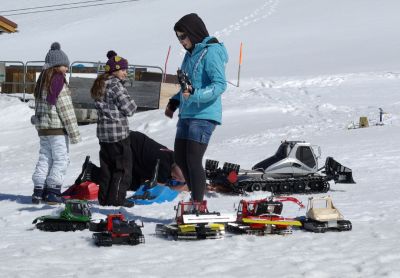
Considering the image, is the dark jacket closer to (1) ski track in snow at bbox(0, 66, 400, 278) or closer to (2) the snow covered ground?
(1) ski track in snow at bbox(0, 66, 400, 278)

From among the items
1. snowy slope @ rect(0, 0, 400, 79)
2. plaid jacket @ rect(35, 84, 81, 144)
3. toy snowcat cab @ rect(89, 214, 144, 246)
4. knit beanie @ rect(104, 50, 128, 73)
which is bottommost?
toy snowcat cab @ rect(89, 214, 144, 246)

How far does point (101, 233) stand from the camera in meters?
5.59

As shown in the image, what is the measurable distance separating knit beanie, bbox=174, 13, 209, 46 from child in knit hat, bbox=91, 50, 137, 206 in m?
1.48

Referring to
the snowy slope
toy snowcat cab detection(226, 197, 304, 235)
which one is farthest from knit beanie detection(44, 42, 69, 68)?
the snowy slope

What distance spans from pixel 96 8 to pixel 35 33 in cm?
884

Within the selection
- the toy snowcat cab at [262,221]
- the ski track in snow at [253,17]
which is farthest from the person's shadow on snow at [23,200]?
the ski track in snow at [253,17]

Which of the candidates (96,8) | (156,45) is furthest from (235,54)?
(96,8)

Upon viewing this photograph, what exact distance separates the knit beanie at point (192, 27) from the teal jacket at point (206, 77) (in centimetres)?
7

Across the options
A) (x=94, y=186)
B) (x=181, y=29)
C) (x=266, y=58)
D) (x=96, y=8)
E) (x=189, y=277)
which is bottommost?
(x=189, y=277)

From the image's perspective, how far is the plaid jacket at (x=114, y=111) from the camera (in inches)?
312

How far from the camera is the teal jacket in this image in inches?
250

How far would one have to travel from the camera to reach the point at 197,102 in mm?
6266

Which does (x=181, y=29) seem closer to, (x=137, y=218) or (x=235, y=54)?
(x=137, y=218)

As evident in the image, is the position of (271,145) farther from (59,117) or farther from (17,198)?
(59,117)
